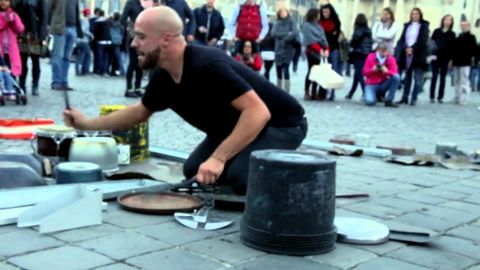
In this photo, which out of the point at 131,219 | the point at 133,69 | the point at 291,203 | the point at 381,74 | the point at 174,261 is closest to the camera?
the point at 174,261

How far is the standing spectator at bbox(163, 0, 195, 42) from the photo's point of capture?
1114 centimetres

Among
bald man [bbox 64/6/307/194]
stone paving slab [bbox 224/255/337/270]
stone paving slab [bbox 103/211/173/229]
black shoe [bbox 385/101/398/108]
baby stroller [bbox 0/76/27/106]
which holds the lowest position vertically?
black shoe [bbox 385/101/398/108]

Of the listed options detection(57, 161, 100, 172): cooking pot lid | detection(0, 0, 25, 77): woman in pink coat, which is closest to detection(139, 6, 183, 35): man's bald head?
detection(57, 161, 100, 172): cooking pot lid

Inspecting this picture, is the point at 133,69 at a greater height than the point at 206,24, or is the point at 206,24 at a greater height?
the point at 206,24

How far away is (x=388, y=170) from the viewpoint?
600 cm

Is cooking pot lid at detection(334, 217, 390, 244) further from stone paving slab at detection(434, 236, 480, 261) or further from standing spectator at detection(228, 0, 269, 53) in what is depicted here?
standing spectator at detection(228, 0, 269, 53)

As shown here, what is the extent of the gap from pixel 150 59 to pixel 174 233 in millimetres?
1011

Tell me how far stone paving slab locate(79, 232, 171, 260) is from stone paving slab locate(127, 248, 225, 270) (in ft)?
0.22

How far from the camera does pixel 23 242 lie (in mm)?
3270

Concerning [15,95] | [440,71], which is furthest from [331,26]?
[15,95]

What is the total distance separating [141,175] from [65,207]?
50.3 inches

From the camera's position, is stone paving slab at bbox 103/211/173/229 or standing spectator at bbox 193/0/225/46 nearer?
stone paving slab at bbox 103/211/173/229

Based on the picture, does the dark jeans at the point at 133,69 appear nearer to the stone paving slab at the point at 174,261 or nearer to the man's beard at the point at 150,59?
the man's beard at the point at 150,59

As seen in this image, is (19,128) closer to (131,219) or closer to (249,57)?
(131,219)
